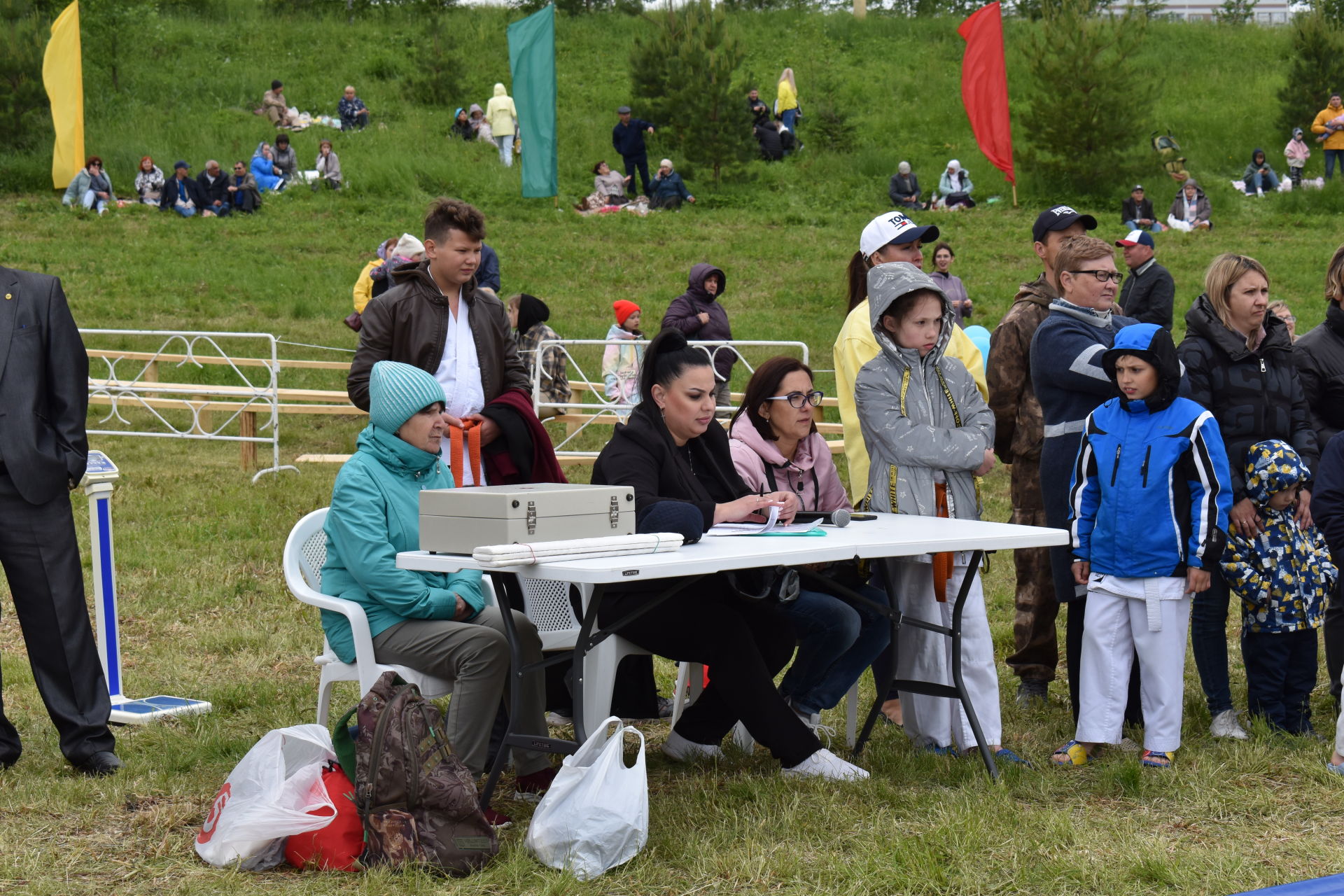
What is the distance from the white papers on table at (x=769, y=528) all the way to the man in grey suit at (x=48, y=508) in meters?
1.96

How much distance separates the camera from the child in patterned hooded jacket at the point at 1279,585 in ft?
14.7

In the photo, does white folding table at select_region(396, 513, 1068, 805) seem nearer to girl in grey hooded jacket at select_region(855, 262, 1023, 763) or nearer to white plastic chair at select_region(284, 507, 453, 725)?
girl in grey hooded jacket at select_region(855, 262, 1023, 763)

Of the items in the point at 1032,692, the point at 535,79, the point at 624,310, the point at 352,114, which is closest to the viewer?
the point at 1032,692

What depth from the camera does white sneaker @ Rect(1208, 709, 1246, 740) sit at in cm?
454

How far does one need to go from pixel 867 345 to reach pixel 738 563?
1.42 metres

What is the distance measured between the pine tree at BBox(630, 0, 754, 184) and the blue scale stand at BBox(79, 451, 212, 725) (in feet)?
62.9

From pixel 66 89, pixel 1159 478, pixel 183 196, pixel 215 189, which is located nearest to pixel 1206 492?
pixel 1159 478

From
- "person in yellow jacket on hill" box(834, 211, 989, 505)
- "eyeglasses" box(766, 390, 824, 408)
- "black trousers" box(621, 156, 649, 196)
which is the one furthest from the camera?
"black trousers" box(621, 156, 649, 196)

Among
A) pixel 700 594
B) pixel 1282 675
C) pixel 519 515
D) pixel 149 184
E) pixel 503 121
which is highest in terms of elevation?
pixel 503 121

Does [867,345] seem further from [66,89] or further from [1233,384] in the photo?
[66,89]

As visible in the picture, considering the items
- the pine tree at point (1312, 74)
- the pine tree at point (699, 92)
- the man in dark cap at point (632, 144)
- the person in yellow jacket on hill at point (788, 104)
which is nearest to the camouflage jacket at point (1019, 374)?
the man in dark cap at point (632, 144)

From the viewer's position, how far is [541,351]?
391 inches

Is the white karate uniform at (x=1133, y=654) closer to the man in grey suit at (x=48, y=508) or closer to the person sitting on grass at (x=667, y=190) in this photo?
the man in grey suit at (x=48, y=508)

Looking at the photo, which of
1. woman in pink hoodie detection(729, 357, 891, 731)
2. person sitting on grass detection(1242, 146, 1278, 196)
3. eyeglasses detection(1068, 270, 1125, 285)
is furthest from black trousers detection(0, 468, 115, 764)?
person sitting on grass detection(1242, 146, 1278, 196)
